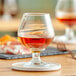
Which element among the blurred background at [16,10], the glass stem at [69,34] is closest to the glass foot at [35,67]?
the glass stem at [69,34]

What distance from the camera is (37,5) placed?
5535 mm

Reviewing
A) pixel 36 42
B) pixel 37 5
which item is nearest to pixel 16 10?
pixel 37 5

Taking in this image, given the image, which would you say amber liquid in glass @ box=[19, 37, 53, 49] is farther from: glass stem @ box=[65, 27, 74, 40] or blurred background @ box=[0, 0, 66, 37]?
blurred background @ box=[0, 0, 66, 37]

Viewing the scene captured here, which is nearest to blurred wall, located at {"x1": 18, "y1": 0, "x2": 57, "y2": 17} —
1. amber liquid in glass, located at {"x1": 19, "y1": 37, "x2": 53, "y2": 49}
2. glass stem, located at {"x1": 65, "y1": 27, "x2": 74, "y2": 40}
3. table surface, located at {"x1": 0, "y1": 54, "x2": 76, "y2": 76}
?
glass stem, located at {"x1": 65, "y1": 27, "x2": 74, "y2": 40}

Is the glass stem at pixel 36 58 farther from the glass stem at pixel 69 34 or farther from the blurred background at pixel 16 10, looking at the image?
the blurred background at pixel 16 10

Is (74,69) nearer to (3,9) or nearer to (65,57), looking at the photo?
(65,57)

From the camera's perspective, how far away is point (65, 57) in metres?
1.52

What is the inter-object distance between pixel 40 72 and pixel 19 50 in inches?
15.7

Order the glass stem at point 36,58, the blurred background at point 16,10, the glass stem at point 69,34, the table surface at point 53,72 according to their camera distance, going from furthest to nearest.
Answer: the blurred background at point 16,10, the glass stem at point 69,34, the glass stem at point 36,58, the table surface at point 53,72

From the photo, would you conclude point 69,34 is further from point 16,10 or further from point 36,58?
point 16,10

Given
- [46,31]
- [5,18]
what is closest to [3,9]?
[5,18]

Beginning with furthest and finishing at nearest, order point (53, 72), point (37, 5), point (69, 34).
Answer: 1. point (37, 5)
2. point (69, 34)
3. point (53, 72)

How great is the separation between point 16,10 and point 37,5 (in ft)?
1.36

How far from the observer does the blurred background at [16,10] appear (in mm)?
4778
